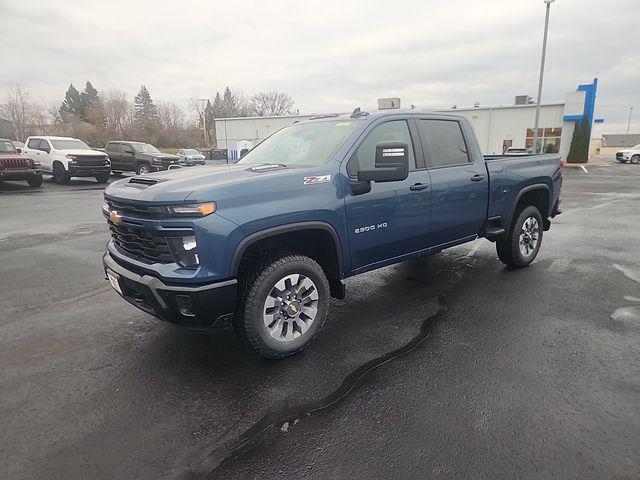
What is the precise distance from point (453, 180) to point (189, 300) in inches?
121

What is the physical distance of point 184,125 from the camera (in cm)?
8700

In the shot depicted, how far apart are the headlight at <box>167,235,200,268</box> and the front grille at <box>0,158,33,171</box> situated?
54.5 feet

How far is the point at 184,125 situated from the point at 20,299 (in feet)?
293

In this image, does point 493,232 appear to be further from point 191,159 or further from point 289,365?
point 191,159

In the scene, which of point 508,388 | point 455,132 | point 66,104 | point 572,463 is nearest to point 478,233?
point 455,132

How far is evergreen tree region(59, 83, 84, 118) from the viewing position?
3494 inches

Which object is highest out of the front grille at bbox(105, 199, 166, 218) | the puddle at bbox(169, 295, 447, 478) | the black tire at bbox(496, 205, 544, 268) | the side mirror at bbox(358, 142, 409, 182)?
the side mirror at bbox(358, 142, 409, 182)

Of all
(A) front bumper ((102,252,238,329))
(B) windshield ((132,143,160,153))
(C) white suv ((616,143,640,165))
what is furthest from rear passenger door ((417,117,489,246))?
(C) white suv ((616,143,640,165))

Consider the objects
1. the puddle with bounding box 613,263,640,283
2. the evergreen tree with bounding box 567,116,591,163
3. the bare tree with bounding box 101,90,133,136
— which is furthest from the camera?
the bare tree with bounding box 101,90,133,136

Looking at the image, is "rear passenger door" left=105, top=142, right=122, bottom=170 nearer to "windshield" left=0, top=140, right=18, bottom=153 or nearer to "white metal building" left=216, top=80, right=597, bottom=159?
"windshield" left=0, top=140, right=18, bottom=153

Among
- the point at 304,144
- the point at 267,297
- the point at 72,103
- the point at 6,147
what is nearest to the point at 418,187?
the point at 304,144

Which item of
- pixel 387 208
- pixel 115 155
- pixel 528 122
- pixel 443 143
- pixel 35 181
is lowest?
pixel 35 181

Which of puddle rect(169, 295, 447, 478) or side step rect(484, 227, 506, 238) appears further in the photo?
side step rect(484, 227, 506, 238)

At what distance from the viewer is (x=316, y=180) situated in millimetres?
3414
